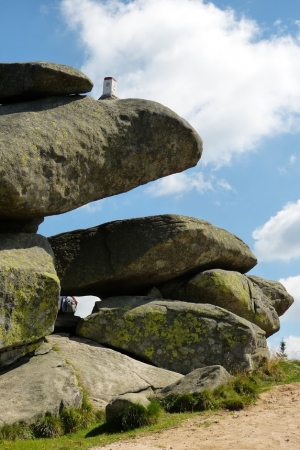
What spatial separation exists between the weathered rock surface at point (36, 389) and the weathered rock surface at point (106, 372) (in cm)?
78

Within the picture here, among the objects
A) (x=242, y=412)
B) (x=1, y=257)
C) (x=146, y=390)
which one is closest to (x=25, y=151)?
(x=1, y=257)

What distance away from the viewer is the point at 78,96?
21.5 m

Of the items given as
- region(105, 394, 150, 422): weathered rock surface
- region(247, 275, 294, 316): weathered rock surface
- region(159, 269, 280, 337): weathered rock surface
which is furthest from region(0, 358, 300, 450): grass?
region(247, 275, 294, 316): weathered rock surface

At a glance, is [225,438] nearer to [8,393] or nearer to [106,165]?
[8,393]

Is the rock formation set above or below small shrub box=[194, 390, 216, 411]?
above

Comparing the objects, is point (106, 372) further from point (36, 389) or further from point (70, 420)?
point (70, 420)

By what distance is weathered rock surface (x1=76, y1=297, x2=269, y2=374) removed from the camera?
Result: 20312 millimetres

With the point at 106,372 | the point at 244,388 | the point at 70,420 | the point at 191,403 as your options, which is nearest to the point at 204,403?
the point at 191,403

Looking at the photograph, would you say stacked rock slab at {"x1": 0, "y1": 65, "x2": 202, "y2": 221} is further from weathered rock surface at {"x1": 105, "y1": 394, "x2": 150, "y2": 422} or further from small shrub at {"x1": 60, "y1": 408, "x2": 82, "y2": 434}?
weathered rock surface at {"x1": 105, "y1": 394, "x2": 150, "y2": 422}

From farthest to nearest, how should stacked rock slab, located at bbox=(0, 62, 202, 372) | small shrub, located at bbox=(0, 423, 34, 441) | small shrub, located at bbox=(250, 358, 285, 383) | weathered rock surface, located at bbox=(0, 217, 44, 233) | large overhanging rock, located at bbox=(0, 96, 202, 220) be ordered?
small shrub, located at bbox=(250, 358, 285, 383), weathered rock surface, located at bbox=(0, 217, 44, 233), large overhanging rock, located at bbox=(0, 96, 202, 220), stacked rock slab, located at bbox=(0, 62, 202, 372), small shrub, located at bbox=(0, 423, 34, 441)

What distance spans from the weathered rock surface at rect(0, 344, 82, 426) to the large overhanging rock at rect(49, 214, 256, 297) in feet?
16.0

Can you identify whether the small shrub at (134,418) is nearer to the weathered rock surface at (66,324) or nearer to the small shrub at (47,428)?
the small shrub at (47,428)

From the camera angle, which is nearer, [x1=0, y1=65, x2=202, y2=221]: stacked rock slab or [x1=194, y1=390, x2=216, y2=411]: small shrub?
[x1=194, y1=390, x2=216, y2=411]: small shrub

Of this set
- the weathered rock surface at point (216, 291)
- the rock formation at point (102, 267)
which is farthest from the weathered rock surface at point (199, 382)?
the weathered rock surface at point (216, 291)
